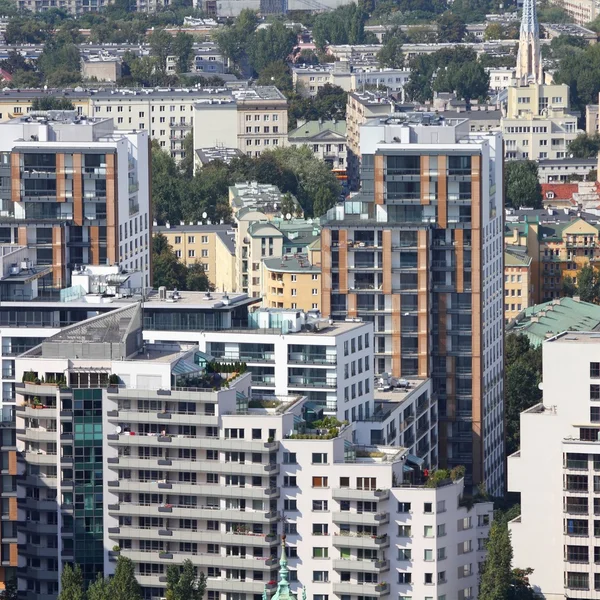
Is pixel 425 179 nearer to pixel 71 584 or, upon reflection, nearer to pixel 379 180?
pixel 379 180

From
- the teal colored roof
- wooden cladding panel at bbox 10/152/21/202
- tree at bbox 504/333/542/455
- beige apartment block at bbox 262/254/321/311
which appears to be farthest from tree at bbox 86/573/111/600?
the teal colored roof

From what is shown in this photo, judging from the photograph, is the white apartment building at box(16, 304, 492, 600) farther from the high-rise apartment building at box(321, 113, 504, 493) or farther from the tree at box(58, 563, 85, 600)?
the high-rise apartment building at box(321, 113, 504, 493)

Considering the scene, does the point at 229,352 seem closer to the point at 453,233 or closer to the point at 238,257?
the point at 453,233

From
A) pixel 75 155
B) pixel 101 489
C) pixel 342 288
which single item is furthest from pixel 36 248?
pixel 101 489

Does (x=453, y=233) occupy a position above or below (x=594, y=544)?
above

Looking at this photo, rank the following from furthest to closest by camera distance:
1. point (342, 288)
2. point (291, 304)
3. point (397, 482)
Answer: point (291, 304) → point (342, 288) → point (397, 482)

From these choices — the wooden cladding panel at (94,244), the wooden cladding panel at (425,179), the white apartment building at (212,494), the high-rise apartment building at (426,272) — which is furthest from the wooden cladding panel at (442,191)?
the white apartment building at (212,494)
